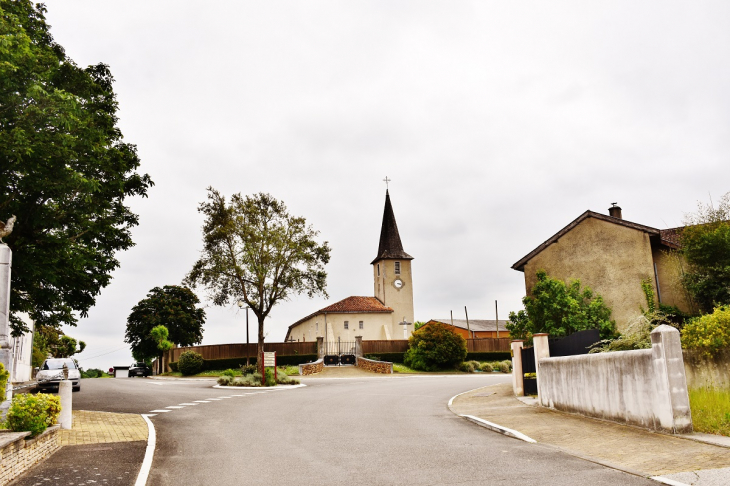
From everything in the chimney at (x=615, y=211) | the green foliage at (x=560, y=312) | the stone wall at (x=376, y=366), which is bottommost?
the stone wall at (x=376, y=366)

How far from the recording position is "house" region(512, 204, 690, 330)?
91.7 ft

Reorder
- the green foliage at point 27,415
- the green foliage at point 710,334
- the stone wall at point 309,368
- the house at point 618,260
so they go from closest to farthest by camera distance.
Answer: the green foliage at point 27,415, the green foliage at point 710,334, the house at point 618,260, the stone wall at point 309,368

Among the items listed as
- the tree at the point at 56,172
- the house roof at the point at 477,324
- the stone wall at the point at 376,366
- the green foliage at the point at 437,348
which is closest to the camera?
the tree at the point at 56,172

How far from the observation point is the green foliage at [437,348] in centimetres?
4425

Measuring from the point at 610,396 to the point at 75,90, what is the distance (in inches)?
630

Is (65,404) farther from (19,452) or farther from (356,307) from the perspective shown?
(356,307)

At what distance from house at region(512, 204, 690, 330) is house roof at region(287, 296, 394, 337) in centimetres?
3451

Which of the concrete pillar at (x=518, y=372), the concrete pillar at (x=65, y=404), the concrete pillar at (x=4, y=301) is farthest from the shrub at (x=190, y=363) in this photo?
the concrete pillar at (x=4, y=301)

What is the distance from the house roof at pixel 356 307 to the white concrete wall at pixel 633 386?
4959 centimetres

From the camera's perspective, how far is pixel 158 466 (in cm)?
905

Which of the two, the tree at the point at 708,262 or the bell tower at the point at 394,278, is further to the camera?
the bell tower at the point at 394,278

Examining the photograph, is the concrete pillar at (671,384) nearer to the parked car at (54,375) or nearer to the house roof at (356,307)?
the parked car at (54,375)

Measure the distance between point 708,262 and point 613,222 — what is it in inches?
210

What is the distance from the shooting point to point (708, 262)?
980 inches
